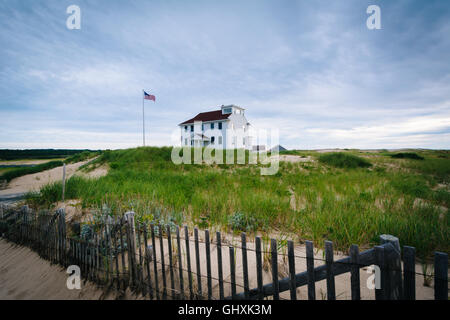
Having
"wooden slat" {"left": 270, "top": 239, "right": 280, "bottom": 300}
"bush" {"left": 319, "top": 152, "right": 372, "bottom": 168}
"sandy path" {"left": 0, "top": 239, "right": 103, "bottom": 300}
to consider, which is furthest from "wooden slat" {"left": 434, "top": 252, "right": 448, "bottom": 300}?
"bush" {"left": 319, "top": 152, "right": 372, "bottom": 168}

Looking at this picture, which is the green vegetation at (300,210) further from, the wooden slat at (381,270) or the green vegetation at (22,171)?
the green vegetation at (22,171)

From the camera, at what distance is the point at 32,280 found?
4.19 meters

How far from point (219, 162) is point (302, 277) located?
17.0 meters

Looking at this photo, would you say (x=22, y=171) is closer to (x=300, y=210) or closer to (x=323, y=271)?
(x=300, y=210)

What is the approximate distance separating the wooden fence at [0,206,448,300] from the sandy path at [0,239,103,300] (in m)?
0.18

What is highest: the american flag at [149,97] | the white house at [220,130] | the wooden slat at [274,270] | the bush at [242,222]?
the american flag at [149,97]

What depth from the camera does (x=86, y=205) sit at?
21.6 ft

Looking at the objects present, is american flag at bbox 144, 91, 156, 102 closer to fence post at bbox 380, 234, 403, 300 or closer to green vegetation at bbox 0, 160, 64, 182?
green vegetation at bbox 0, 160, 64, 182

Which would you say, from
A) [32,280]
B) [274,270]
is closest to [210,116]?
[32,280]

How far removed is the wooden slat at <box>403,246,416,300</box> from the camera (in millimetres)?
1768

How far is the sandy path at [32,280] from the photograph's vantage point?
367cm

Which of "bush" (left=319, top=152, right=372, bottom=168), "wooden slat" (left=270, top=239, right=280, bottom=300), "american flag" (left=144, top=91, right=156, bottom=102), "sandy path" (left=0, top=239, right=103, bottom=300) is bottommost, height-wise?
"sandy path" (left=0, top=239, right=103, bottom=300)

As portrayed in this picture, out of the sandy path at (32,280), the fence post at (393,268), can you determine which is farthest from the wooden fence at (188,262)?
the sandy path at (32,280)
